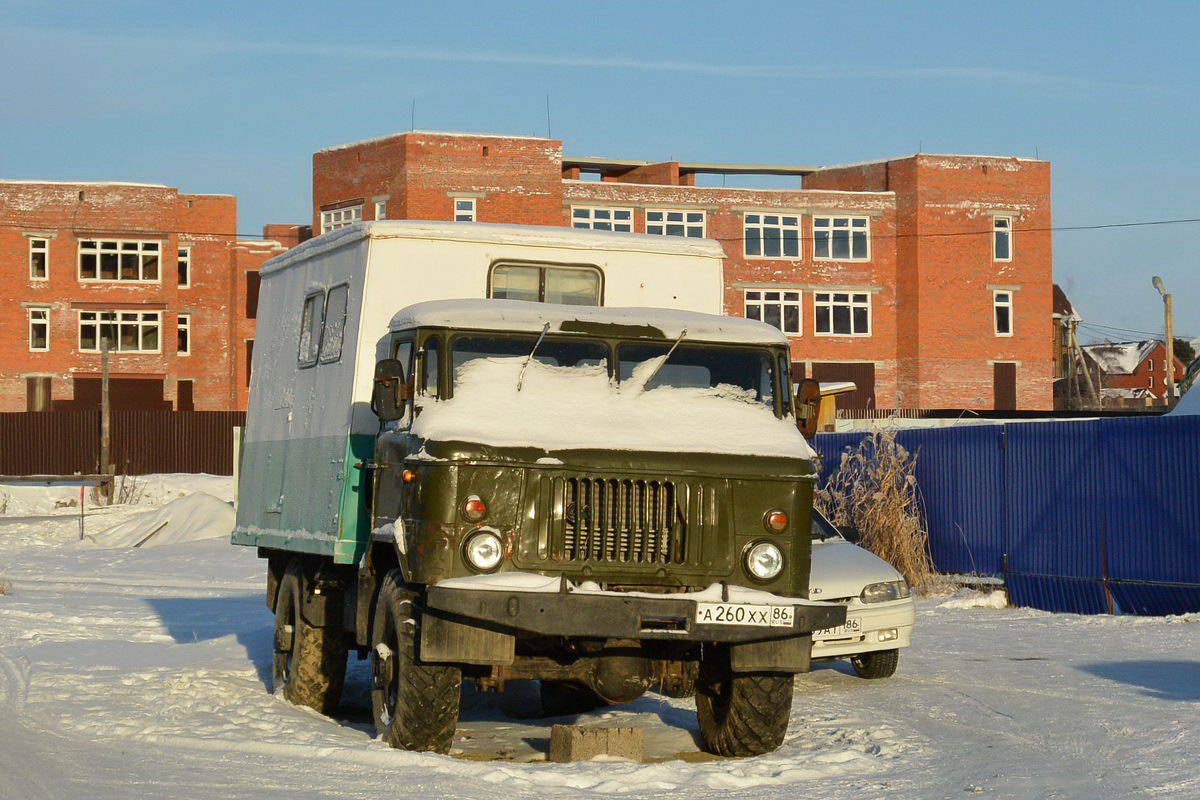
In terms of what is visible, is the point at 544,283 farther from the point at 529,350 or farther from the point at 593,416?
the point at 593,416

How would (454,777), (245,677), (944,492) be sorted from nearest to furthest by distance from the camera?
(454,777) < (245,677) < (944,492)

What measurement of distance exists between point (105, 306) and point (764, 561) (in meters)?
59.6

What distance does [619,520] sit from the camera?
9383mm

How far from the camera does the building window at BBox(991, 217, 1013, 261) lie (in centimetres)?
6819

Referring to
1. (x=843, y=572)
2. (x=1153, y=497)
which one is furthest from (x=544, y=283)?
(x=1153, y=497)

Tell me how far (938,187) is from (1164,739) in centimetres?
5891

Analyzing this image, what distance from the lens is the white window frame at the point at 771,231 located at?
67500 mm

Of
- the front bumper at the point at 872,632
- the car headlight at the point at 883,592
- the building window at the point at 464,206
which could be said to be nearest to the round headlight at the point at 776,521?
the front bumper at the point at 872,632

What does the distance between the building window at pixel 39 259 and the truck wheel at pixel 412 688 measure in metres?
58.8

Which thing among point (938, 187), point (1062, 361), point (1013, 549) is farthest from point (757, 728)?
point (1062, 361)

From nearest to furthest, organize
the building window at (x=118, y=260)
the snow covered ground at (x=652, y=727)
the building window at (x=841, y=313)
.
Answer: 1. the snow covered ground at (x=652, y=727)
2. the building window at (x=118, y=260)
3. the building window at (x=841, y=313)

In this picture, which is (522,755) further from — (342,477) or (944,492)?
(944,492)

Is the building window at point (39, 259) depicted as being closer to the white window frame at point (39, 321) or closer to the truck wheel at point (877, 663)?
the white window frame at point (39, 321)

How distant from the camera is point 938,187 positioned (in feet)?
221
